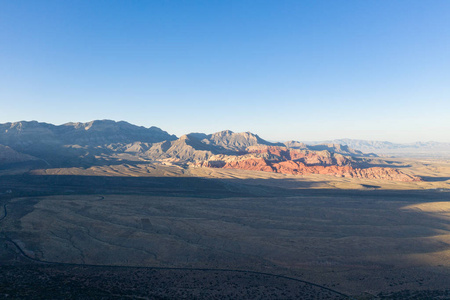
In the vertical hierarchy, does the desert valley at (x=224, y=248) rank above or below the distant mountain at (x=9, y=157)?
below

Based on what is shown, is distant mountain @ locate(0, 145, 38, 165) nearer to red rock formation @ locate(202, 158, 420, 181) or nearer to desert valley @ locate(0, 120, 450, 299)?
desert valley @ locate(0, 120, 450, 299)

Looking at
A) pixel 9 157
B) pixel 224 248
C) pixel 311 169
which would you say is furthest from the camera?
pixel 311 169

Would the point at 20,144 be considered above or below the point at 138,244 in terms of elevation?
above

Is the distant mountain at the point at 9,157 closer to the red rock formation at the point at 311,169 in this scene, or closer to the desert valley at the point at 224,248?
the desert valley at the point at 224,248

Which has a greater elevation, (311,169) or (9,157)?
(9,157)

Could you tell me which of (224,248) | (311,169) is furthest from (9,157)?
(311,169)

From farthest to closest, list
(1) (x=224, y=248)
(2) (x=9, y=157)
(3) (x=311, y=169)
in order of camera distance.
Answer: (3) (x=311, y=169)
(2) (x=9, y=157)
(1) (x=224, y=248)

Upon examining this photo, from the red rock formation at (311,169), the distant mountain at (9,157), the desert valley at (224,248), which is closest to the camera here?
the desert valley at (224,248)

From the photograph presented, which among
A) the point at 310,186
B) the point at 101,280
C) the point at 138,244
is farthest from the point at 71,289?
the point at 310,186

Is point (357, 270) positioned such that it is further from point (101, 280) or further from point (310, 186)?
point (310, 186)

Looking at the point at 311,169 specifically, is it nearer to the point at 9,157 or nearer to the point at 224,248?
the point at 224,248

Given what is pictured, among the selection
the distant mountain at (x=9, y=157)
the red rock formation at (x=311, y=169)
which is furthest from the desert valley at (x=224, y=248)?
the distant mountain at (x=9, y=157)
